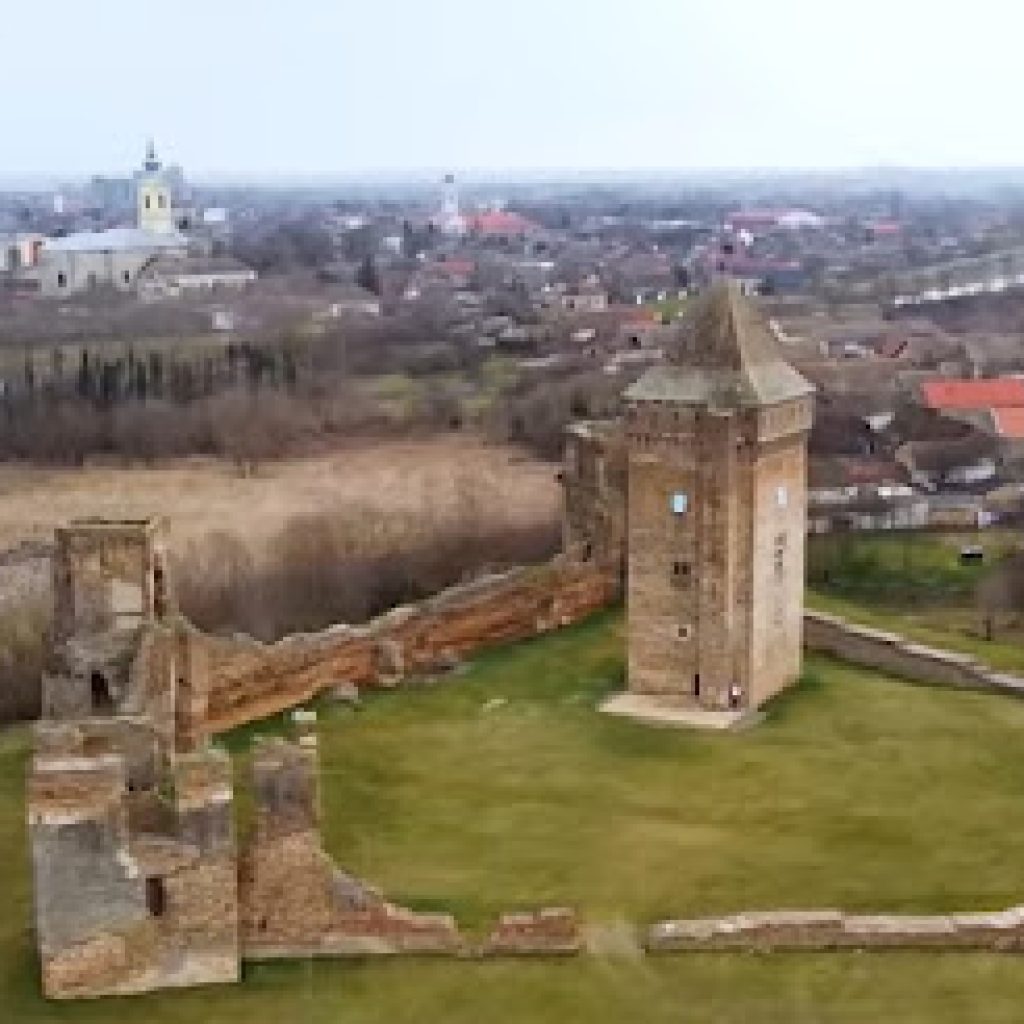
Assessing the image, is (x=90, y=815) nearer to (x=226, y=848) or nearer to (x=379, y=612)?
(x=226, y=848)

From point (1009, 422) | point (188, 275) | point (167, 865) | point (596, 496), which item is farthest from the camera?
point (188, 275)

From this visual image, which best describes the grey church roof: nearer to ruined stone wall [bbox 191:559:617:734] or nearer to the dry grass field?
the dry grass field

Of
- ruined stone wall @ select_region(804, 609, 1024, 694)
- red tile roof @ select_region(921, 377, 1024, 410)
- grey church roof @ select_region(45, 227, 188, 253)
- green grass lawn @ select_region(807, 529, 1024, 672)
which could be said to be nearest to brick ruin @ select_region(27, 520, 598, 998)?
ruined stone wall @ select_region(804, 609, 1024, 694)

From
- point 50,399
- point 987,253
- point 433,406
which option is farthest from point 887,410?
point 987,253

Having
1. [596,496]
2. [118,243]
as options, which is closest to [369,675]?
[596,496]

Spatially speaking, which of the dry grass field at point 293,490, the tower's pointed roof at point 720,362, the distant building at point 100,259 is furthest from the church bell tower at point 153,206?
the tower's pointed roof at point 720,362

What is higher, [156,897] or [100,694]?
[100,694]

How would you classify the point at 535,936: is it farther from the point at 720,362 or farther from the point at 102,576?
the point at 720,362
